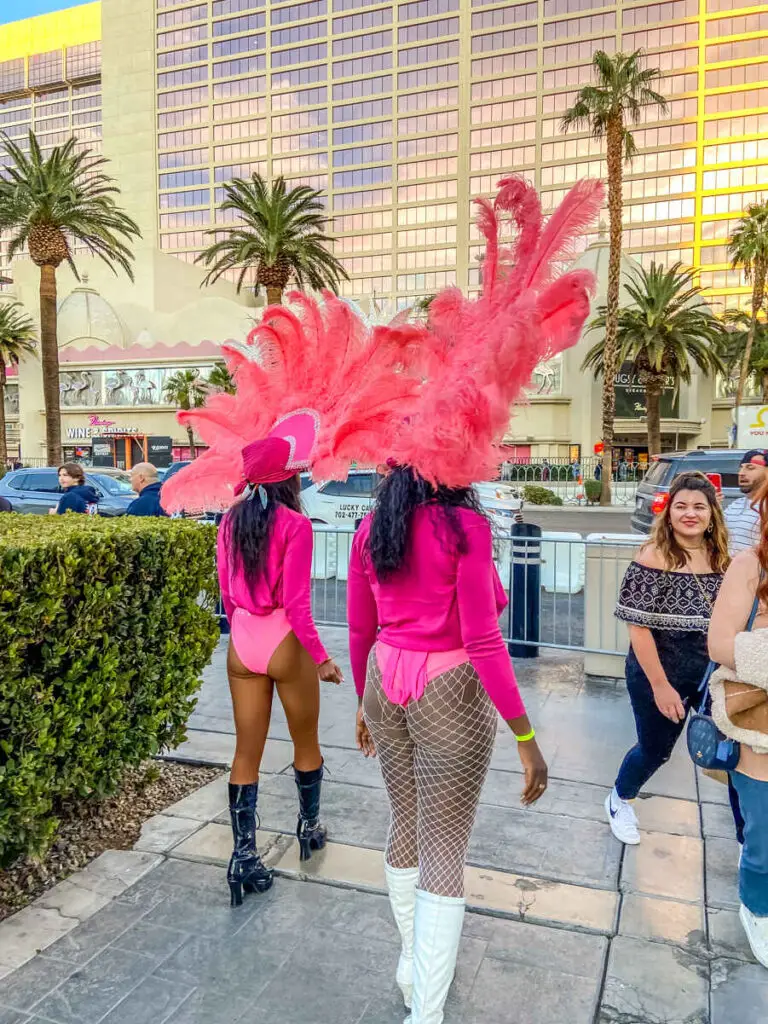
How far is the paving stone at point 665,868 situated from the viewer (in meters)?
3.17

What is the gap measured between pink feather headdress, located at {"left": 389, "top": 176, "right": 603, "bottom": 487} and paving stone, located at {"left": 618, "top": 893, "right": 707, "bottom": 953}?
2032 mm

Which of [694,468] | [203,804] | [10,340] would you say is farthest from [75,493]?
[10,340]

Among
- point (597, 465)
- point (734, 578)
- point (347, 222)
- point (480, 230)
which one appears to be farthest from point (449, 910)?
point (347, 222)

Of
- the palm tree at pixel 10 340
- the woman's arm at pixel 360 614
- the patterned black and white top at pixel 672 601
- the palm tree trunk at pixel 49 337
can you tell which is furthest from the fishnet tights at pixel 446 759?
the palm tree at pixel 10 340

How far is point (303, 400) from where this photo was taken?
3133 millimetres

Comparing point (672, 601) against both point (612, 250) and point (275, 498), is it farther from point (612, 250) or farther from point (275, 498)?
point (612, 250)

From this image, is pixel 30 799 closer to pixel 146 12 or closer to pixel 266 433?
pixel 266 433

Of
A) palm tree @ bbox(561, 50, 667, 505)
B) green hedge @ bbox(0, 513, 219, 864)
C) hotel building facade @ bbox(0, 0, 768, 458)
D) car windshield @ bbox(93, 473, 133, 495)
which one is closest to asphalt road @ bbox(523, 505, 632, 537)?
palm tree @ bbox(561, 50, 667, 505)

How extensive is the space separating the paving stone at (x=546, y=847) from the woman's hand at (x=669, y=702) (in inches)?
30.4

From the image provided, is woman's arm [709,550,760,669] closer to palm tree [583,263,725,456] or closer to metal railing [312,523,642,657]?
metal railing [312,523,642,657]

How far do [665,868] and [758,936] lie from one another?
678 millimetres

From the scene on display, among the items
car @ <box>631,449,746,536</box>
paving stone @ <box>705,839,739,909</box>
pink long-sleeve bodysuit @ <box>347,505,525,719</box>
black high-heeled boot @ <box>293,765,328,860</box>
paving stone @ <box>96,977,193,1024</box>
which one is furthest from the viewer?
car @ <box>631,449,746,536</box>

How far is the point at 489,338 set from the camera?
220 centimetres

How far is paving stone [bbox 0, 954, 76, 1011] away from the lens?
2.49 m
